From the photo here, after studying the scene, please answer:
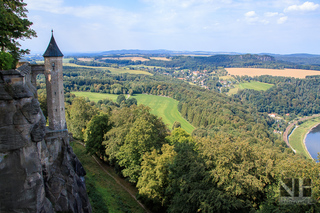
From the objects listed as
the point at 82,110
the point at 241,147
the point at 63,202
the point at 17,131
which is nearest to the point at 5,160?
the point at 17,131

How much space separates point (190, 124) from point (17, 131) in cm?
6486

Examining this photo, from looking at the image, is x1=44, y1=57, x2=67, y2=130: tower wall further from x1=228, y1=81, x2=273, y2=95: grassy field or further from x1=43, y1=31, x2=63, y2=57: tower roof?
x1=228, y1=81, x2=273, y2=95: grassy field

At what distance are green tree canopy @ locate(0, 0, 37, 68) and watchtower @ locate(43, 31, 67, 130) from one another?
6.04ft

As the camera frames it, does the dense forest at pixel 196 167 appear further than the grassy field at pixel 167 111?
No

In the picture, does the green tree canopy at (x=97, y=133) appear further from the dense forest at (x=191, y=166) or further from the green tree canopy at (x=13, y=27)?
the green tree canopy at (x=13, y=27)

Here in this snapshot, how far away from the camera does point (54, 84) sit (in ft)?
68.7

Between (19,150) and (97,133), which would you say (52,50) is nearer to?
(19,150)

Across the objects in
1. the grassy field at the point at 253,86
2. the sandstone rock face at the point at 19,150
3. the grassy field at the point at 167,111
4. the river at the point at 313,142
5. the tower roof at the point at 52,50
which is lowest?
the river at the point at 313,142

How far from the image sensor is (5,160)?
1133 cm

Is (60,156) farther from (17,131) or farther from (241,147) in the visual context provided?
(241,147)

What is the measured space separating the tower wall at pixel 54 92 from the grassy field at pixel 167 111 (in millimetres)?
45795

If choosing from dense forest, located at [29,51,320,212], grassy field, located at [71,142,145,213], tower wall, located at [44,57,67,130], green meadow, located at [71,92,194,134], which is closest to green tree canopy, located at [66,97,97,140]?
dense forest, located at [29,51,320,212]

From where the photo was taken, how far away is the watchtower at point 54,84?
20562 mm

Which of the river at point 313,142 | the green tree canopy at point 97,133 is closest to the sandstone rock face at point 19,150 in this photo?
the green tree canopy at point 97,133
